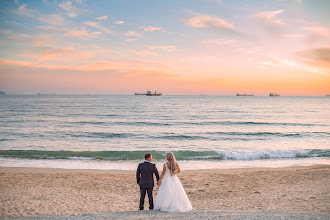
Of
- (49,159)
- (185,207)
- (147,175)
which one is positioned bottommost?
(49,159)

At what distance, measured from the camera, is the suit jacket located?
22.8ft

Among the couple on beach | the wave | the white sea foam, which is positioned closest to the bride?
the couple on beach

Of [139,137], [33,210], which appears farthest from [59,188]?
[139,137]

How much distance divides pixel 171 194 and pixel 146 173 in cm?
99

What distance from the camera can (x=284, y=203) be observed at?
8.67 m

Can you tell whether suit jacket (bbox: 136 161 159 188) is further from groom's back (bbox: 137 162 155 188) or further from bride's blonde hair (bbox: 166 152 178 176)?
bride's blonde hair (bbox: 166 152 178 176)

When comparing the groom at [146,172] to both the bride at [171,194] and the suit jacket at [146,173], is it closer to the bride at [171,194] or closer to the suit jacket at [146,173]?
the suit jacket at [146,173]

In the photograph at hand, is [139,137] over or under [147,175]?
under

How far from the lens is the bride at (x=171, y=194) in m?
6.93

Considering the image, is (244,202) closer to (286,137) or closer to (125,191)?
(125,191)

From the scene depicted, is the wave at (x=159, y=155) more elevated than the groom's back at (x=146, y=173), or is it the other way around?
the groom's back at (x=146, y=173)

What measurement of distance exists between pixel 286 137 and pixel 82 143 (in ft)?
77.4

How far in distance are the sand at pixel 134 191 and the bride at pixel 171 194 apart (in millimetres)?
375

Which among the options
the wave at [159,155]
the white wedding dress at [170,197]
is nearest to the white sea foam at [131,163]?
the wave at [159,155]
